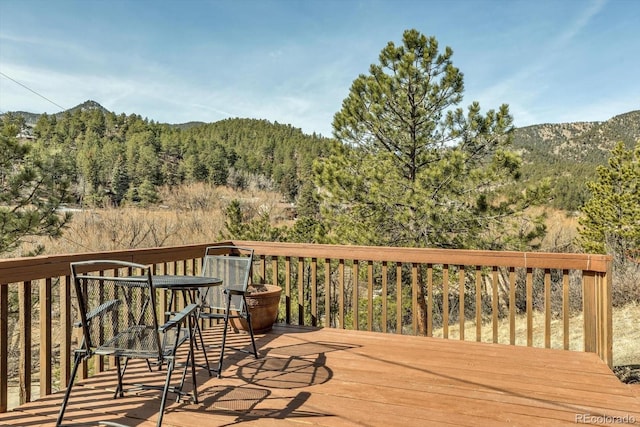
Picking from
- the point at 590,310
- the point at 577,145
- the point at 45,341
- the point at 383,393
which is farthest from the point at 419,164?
the point at 577,145

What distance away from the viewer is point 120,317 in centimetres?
222

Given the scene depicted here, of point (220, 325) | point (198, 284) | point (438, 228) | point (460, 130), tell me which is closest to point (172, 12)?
point (460, 130)

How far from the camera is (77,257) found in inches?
107

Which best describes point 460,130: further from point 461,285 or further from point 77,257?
point 77,257

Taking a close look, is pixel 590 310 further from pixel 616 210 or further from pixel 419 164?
pixel 616 210

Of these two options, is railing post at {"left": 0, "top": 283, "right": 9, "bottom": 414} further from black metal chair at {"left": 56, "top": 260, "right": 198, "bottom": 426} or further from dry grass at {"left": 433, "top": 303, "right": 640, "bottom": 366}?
dry grass at {"left": 433, "top": 303, "right": 640, "bottom": 366}

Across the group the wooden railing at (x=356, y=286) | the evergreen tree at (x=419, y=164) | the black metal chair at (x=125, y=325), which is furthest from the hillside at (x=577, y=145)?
the black metal chair at (x=125, y=325)

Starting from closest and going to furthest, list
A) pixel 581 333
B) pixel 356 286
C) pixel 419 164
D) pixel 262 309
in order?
pixel 262 309
pixel 356 286
pixel 581 333
pixel 419 164

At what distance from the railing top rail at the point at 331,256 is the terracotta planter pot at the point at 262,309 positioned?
459mm

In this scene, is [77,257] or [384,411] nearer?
[384,411]

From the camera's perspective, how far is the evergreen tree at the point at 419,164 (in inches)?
328

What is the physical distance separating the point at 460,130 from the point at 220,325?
22.4ft

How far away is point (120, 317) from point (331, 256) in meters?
2.19

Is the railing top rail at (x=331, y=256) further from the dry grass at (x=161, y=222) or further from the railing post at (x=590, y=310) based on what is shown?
the dry grass at (x=161, y=222)
